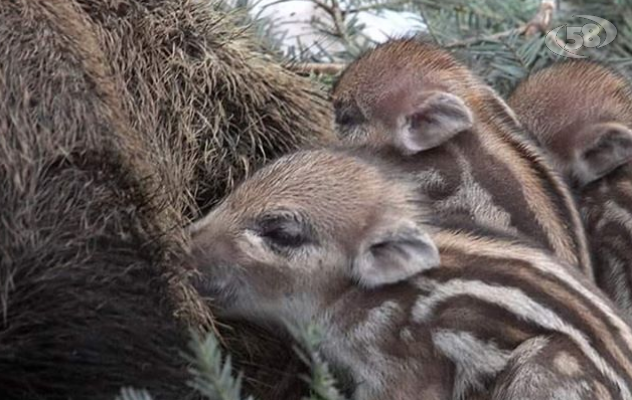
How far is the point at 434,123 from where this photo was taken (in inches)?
87.4

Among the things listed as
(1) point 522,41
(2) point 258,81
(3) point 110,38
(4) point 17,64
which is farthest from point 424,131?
(1) point 522,41

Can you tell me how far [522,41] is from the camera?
3014 mm

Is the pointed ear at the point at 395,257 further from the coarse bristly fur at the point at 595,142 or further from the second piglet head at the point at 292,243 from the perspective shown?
the coarse bristly fur at the point at 595,142

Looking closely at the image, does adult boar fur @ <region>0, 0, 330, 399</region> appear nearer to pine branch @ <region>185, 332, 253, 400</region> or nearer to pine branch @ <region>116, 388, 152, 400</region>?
pine branch @ <region>116, 388, 152, 400</region>

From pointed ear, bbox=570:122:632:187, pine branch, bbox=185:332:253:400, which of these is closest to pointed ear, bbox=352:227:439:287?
pine branch, bbox=185:332:253:400

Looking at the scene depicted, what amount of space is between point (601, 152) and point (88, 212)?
3.11 feet

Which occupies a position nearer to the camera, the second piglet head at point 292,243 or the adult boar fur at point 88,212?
the adult boar fur at point 88,212

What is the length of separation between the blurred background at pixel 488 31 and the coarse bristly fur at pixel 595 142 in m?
0.25

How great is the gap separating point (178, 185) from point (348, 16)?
49.5 inches

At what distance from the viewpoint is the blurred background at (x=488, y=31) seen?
2.95m

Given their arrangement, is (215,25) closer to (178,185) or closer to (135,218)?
(178,185)

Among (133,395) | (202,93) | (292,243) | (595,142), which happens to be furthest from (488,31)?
(133,395)

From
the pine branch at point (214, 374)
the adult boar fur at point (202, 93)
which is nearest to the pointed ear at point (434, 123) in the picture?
the adult boar fur at point (202, 93)

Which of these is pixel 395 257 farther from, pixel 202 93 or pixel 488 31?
pixel 488 31
